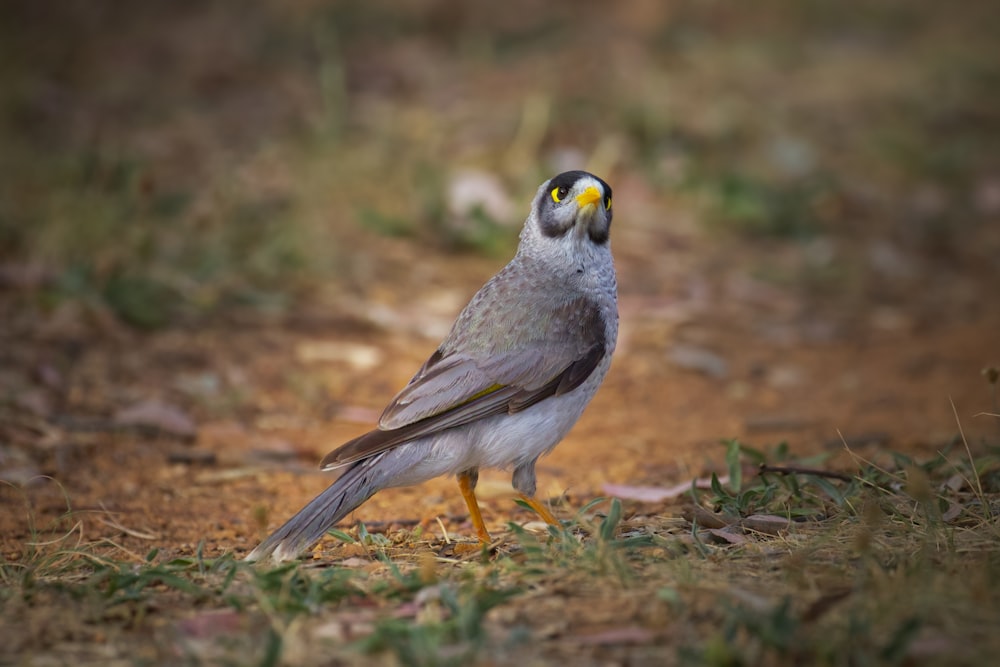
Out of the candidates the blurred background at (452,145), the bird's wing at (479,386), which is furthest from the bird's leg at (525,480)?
the blurred background at (452,145)

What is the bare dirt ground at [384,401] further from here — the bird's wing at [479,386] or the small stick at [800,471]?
the small stick at [800,471]

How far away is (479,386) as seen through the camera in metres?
4.68

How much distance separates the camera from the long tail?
420 cm

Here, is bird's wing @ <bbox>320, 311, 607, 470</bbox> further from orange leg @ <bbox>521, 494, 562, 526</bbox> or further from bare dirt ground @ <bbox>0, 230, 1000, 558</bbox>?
bare dirt ground @ <bbox>0, 230, 1000, 558</bbox>

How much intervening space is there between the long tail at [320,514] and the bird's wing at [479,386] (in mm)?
98

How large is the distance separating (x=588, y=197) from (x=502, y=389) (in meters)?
1.02

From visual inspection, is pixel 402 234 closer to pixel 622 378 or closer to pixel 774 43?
pixel 622 378

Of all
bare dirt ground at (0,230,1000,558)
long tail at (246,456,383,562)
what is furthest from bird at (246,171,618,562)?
bare dirt ground at (0,230,1000,558)

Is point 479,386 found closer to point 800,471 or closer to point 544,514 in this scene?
point 544,514

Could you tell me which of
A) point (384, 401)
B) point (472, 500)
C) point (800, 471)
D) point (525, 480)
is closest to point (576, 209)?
point (525, 480)

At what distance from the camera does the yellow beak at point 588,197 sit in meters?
5.17

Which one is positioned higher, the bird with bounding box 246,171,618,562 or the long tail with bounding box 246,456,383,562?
the bird with bounding box 246,171,618,562

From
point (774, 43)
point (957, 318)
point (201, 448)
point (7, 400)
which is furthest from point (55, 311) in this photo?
point (774, 43)

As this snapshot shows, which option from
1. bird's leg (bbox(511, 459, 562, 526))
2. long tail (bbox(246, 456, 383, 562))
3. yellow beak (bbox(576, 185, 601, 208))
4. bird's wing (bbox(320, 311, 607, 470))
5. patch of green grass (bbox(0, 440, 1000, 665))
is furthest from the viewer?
yellow beak (bbox(576, 185, 601, 208))
